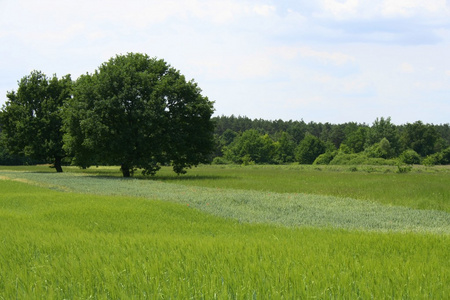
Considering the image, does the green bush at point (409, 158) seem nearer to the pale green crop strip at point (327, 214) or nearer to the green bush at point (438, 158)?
the green bush at point (438, 158)

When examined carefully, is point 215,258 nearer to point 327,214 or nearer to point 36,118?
point 327,214

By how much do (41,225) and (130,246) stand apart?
5667mm

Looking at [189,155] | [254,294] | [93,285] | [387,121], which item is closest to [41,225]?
[93,285]

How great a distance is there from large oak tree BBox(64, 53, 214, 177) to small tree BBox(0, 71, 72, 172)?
15774mm

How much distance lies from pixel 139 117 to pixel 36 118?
89.7ft

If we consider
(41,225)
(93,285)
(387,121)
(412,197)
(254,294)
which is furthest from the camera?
(387,121)

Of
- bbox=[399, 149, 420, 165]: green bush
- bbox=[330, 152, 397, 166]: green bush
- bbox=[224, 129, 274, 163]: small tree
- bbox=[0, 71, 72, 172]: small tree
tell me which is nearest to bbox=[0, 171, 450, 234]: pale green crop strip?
bbox=[0, 71, 72, 172]: small tree

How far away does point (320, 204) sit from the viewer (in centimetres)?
2138

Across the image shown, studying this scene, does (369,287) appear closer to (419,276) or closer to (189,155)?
(419,276)

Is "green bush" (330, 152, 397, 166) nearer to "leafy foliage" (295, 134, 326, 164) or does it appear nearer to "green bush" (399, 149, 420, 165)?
"green bush" (399, 149, 420, 165)

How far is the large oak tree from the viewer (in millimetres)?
46438

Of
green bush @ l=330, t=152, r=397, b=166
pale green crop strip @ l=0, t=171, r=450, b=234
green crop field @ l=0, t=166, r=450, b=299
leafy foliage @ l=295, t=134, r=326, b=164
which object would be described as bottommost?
pale green crop strip @ l=0, t=171, r=450, b=234

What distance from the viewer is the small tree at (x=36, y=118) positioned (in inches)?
2534

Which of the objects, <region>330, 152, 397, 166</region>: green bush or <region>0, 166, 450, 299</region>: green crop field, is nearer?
<region>0, 166, 450, 299</region>: green crop field
